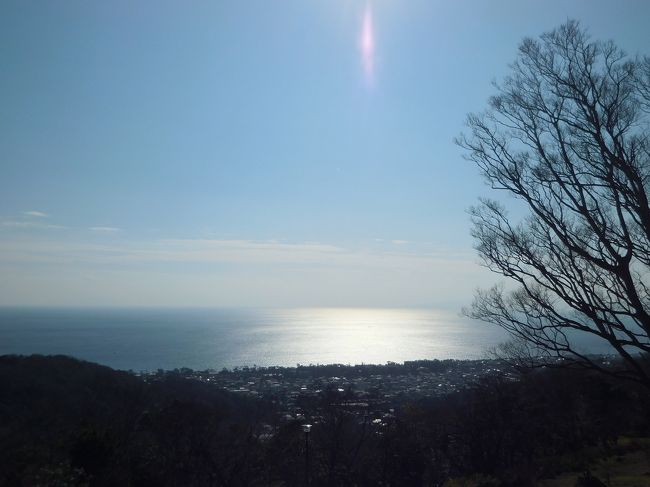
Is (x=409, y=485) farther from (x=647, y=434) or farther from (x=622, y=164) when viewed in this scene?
(x=622, y=164)

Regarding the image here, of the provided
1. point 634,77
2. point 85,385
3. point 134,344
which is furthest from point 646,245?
point 134,344

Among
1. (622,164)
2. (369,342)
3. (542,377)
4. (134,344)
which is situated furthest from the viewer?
(369,342)

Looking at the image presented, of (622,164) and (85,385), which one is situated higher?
(622,164)

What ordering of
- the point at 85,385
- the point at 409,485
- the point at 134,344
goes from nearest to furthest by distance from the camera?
the point at 409,485
the point at 85,385
the point at 134,344

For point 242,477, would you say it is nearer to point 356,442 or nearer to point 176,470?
point 176,470

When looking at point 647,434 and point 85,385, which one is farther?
point 85,385

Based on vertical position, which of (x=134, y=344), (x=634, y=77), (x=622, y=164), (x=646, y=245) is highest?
(x=634, y=77)
